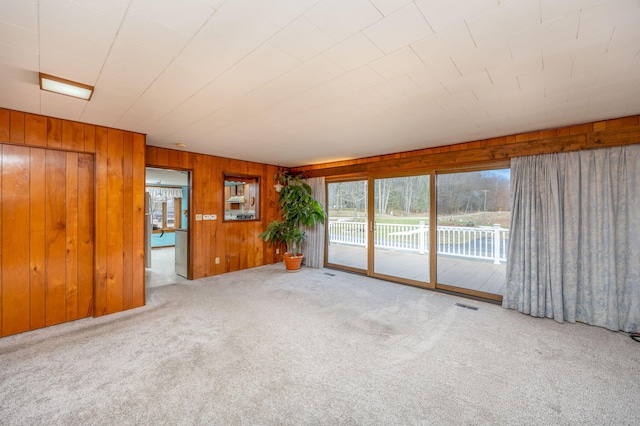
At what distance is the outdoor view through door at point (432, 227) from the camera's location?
4.24 metres

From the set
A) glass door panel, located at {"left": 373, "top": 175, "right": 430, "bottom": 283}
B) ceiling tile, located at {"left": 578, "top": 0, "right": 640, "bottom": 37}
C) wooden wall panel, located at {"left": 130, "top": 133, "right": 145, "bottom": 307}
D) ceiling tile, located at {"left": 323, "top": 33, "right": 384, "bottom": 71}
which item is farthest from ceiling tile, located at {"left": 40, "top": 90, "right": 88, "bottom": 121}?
glass door panel, located at {"left": 373, "top": 175, "right": 430, "bottom": 283}

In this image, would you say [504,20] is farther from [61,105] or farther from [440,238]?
[440,238]

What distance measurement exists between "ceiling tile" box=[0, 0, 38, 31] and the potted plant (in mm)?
4362

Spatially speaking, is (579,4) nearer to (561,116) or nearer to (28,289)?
(561,116)

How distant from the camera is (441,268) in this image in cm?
516

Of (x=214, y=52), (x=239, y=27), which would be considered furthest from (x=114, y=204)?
(x=239, y=27)

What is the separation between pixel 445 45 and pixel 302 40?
871mm

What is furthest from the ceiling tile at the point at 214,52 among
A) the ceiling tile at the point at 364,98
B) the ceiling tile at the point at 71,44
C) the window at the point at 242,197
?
the window at the point at 242,197

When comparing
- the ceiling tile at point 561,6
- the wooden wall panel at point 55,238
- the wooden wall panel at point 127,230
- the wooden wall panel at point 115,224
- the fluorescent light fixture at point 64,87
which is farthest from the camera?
the wooden wall panel at point 127,230

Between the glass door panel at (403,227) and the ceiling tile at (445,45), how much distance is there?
2.92 m

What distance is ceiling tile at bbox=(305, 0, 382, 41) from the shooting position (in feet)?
4.13

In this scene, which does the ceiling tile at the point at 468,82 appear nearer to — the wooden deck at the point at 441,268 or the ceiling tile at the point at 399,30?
the ceiling tile at the point at 399,30

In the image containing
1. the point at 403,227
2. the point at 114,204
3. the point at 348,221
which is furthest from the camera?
the point at 348,221

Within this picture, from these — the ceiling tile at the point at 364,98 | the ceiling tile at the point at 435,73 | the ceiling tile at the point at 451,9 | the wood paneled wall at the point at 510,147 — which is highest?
the ceiling tile at the point at 364,98
